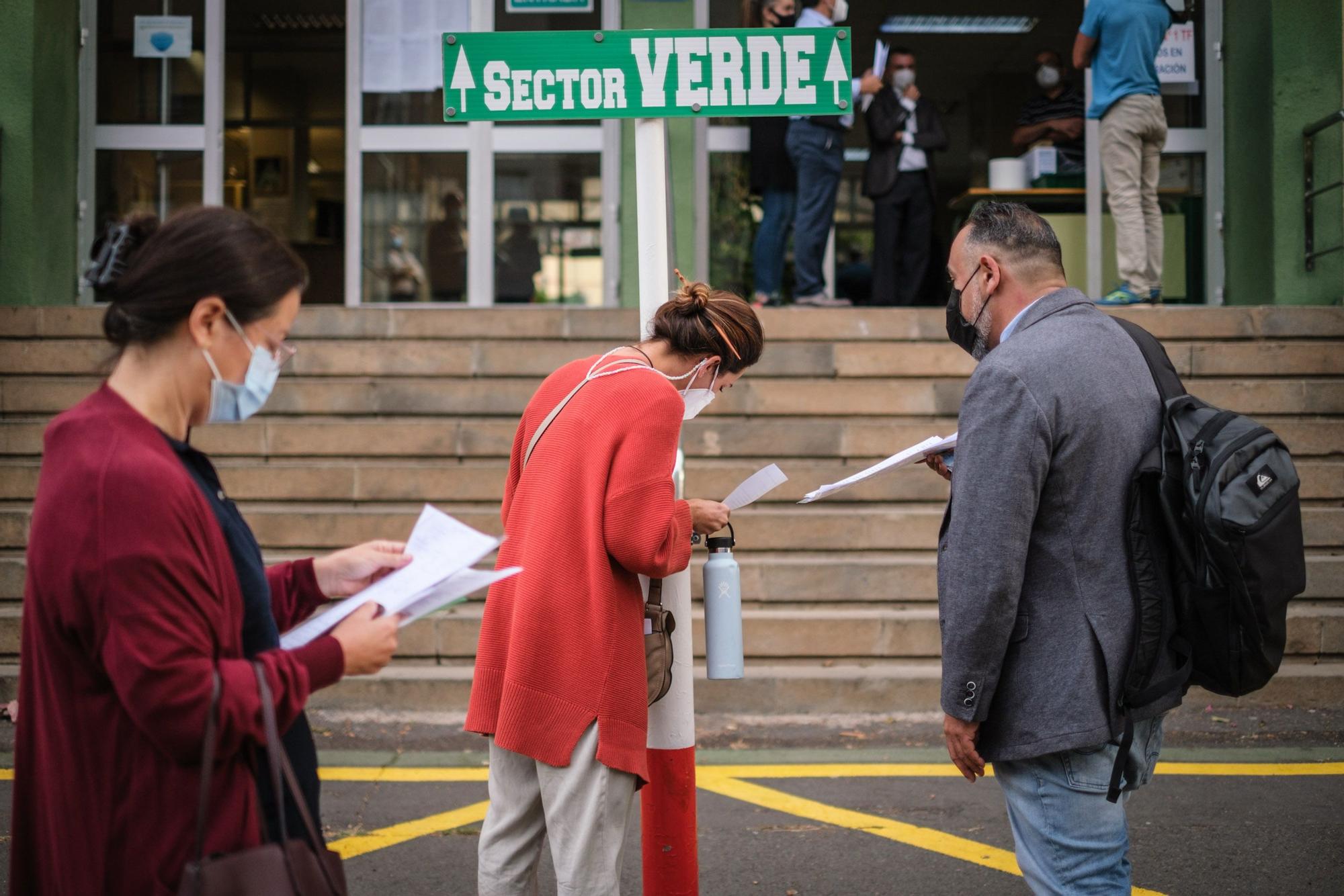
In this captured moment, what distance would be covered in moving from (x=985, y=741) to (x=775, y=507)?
4.79 metres

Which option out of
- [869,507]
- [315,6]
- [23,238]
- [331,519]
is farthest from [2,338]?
[315,6]

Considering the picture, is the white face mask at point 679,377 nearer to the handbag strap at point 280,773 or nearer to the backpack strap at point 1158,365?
the backpack strap at point 1158,365

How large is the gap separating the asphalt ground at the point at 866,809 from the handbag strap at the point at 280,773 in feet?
7.81

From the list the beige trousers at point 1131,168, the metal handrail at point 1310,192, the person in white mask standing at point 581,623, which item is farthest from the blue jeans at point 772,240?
the person in white mask standing at point 581,623

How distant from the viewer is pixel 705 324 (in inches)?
122

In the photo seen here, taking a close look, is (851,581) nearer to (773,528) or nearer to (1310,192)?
(773,528)

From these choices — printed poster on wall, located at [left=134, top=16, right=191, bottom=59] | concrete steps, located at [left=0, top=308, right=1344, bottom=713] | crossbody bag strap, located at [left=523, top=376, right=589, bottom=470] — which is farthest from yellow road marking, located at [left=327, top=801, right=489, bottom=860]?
printed poster on wall, located at [left=134, top=16, right=191, bottom=59]

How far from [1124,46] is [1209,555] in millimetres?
7197

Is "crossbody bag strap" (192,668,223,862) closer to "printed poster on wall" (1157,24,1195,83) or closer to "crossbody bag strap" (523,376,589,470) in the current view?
"crossbody bag strap" (523,376,589,470)

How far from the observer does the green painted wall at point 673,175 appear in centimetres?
996

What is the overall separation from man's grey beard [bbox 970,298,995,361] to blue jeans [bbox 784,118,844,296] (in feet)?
20.9

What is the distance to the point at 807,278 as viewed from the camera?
930 centimetres

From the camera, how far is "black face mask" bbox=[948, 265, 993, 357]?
2.92m

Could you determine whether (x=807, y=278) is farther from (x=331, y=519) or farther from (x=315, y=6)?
(x=315, y=6)
